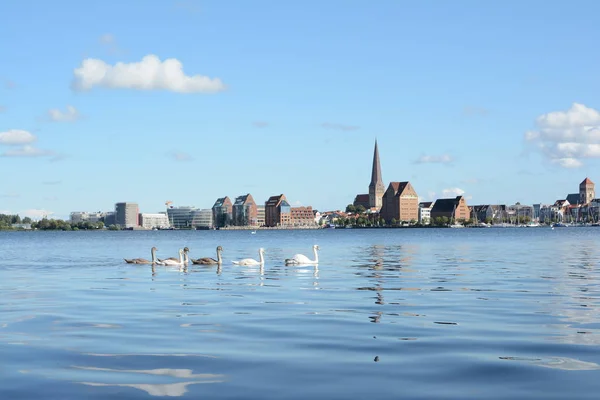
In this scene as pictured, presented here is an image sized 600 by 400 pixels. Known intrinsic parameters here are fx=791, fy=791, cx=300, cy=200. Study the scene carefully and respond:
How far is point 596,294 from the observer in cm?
2541

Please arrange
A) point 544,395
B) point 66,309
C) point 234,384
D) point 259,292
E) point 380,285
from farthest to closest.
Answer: point 380,285 → point 259,292 → point 66,309 → point 234,384 → point 544,395

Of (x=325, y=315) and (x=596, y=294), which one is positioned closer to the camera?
(x=325, y=315)

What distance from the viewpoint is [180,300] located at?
24766mm

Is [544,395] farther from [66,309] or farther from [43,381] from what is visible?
[66,309]

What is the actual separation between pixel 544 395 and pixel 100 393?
6298 mm

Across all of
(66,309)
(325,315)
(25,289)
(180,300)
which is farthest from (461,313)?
(25,289)

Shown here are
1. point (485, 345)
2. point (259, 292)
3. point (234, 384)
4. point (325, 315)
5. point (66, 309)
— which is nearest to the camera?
point (234, 384)

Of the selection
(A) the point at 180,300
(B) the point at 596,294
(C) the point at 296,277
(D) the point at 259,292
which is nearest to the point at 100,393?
(A) the point at 180,300

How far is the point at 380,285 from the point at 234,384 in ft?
60.3

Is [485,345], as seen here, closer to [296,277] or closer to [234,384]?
[234,384]

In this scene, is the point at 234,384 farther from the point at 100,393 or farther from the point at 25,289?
the point at 25,289

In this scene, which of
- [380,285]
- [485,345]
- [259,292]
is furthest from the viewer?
[380,285]

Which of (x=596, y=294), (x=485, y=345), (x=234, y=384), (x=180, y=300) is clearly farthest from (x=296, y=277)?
(x=234, y=384)

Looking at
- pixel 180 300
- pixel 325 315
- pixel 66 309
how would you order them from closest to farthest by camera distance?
1. pixel 325 315
2. pixel 66 309
3. pixel 180 300
